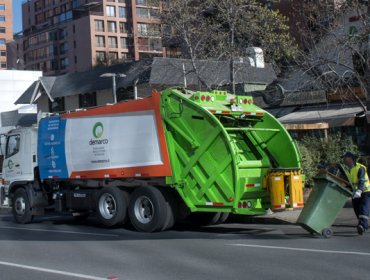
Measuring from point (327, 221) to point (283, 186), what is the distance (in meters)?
1.23

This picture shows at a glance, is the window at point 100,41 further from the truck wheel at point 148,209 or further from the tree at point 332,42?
the truck wheel at point 148,209

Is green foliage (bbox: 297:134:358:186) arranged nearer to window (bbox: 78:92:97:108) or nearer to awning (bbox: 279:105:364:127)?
awning (bbox: 279:105:364:127)

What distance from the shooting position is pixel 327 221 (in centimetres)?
1119

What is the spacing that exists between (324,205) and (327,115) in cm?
1440

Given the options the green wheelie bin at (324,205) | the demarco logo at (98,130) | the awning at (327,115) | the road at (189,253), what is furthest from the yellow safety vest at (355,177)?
the awning at (327,115)

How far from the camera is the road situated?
8.16 metres

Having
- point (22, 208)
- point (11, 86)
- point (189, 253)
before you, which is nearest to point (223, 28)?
point (22, 208)

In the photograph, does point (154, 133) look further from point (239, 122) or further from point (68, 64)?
point (68, 64)

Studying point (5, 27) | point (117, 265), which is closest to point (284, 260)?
point (117, 265)

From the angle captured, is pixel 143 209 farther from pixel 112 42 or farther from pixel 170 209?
pixel 112 42

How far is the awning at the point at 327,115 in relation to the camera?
23.5m

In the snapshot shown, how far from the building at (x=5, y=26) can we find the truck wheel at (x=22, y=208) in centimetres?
12608

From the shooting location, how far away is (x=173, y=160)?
12.7m

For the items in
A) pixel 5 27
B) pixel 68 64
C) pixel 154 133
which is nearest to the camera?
pixel 154 133
